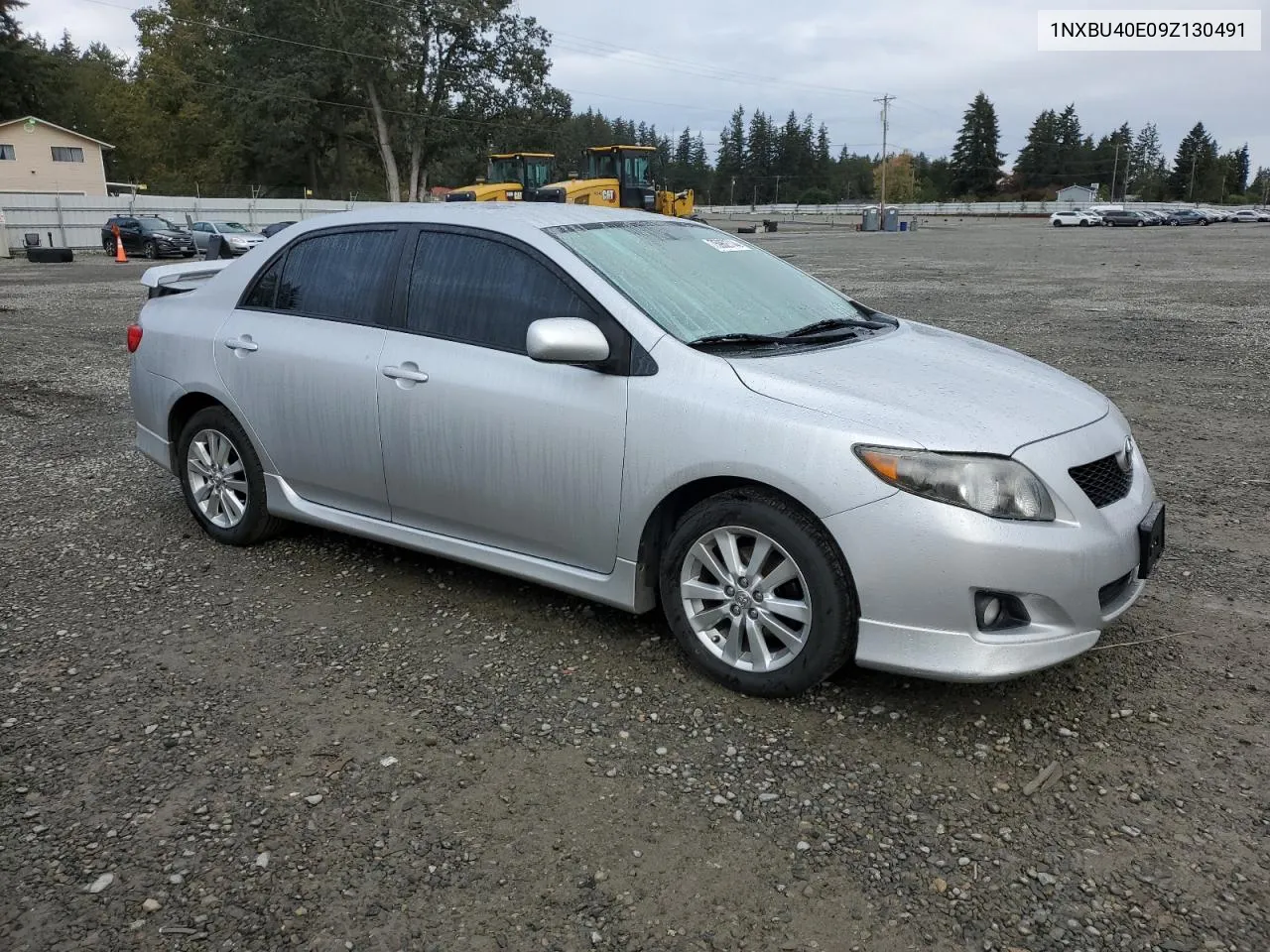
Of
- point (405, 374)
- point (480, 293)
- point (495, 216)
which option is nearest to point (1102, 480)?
point (480, 293)

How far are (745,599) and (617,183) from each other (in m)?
32.3

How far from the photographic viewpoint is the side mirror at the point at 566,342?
11.8 ft

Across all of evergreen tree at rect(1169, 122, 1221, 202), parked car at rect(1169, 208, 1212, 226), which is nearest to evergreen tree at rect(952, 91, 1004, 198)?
evergreen tree at rect(1169, 122, 1221, 202)

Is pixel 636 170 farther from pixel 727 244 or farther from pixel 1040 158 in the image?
pixel 1040 158

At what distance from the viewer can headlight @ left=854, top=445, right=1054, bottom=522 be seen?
3139 mm

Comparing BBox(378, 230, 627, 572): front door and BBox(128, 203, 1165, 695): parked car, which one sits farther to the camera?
BBox(378, 230, 627, 572): front door

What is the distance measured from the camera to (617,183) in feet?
112

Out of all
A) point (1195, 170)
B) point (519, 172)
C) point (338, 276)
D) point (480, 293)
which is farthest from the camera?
point (1195, 170)

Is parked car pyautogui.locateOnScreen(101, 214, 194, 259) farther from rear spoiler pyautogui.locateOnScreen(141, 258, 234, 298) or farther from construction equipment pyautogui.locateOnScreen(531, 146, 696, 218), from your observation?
rear spoiler pyautogui.locateOnScreen(141, 258, 234, 298)

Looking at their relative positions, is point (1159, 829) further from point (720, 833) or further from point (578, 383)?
point (578, 383)

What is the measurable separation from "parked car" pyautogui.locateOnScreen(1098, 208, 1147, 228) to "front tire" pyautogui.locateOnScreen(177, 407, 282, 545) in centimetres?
6978

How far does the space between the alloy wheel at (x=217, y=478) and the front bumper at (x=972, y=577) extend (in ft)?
10.3

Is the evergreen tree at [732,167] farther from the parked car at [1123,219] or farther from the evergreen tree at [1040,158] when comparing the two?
the parked car at [1123,219]

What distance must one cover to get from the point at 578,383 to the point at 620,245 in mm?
757
